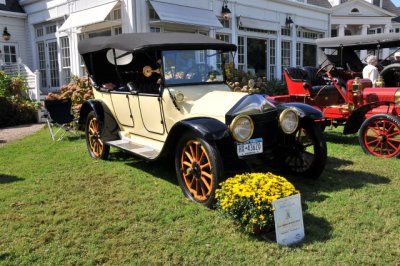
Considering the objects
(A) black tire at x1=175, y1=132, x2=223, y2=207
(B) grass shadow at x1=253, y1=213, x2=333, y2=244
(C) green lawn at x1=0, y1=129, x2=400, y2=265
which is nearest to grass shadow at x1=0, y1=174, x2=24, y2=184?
(C) green lawn at x1=0, y1=129, x2=400, y2=265

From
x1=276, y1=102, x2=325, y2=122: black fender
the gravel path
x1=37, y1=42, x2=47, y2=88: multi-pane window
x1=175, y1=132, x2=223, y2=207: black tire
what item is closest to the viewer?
x1=175, y1=132, x2=223, y2=207: black tire

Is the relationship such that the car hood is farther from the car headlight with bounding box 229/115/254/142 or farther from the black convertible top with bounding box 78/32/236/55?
the black convertible top with bounding box 78/32/236/55

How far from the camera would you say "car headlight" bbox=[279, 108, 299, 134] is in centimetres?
462

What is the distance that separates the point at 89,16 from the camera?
1225 cm

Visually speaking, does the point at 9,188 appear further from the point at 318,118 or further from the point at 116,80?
the point at 318,118

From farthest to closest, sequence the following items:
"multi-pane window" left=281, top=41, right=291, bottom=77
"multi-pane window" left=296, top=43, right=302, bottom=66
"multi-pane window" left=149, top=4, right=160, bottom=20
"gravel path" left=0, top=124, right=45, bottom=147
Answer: "multi-pane window" left=296, top=43, right=302, bottom=66 → "multi-pane window" left=281, top=41, right=291, bottom=77 → "multi-pane window" left=149, top=4, right=160, bottom=20 → "gravel path" left=0, top=124, right=45, bottom=147

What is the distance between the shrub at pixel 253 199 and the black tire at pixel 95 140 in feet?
10.8

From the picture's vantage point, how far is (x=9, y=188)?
5.21 meters

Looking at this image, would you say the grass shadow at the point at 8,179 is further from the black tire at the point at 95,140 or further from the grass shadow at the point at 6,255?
the grass shadow at the point at 6,255

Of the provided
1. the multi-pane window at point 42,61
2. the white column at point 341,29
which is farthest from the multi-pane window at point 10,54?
the white column at point 341,29

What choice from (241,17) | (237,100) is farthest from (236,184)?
(241,17)

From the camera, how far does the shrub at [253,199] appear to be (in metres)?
3.51

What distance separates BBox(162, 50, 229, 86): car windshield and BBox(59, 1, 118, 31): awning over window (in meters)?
6.68

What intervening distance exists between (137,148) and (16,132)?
590 centimetres
